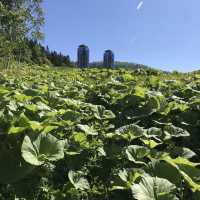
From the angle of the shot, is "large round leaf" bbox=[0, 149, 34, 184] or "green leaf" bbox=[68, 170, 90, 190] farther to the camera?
"green leaf" bbox=[68, 170, 90, 190]

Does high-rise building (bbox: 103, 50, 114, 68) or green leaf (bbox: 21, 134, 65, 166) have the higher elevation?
green leaf (bbox: 21, 134, 65, 166)

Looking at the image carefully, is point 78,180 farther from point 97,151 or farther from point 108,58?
point 108,58

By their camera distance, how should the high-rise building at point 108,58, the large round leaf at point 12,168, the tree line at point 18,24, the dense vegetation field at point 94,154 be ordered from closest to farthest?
the dense vegetation field at point 94,154 < the large round leaf at point 12,168 < the tree line at point 18,24 < the high-rise building at point 108,58

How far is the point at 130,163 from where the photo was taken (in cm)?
554

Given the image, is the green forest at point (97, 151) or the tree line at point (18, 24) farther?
the tree line at point (18, 24)

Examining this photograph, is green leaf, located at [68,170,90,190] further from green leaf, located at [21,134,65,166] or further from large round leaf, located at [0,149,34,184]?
large round leaf, located at [0,149,34,184]

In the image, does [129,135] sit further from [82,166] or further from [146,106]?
[146,106]

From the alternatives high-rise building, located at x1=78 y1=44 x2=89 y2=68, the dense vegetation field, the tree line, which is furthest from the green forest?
high-rise building, located at x1=78 y1=44 x2=89 y2=68

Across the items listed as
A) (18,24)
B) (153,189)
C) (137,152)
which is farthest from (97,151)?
(18,24)

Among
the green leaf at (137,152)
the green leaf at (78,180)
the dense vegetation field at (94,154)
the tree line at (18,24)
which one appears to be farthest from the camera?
the tree line at (18,24)

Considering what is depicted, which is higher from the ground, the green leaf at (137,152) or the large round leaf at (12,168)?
the green leaf at (137,152)

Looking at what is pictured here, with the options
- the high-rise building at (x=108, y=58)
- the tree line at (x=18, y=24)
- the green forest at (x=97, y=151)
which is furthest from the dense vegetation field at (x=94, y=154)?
the high-rise building at (x=108, y=58)

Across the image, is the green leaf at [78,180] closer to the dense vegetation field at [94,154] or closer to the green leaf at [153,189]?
the dense vegetation field at [94,154]

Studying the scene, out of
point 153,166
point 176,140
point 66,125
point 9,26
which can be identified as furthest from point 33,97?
point 9,26
